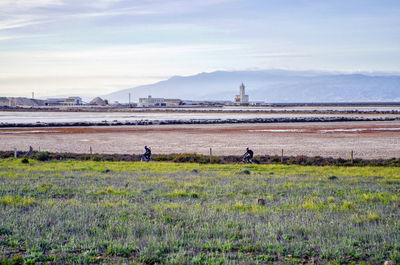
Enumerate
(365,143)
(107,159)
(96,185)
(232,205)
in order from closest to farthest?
(232,205) → (96,185) → (107,159) → (365,143)

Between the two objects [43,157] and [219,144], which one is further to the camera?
[219,144]

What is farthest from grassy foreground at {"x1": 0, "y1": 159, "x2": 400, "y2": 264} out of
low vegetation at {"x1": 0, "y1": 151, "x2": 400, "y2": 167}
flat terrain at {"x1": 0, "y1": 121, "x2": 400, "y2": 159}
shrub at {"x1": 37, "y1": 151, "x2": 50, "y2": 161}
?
flat terrain at {"x1": 0, "y1": 121, "x2": 400, "y2": 159}

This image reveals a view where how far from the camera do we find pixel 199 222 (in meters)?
9.62

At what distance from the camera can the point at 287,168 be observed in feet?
74.7

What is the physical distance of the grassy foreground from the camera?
7.40 meters

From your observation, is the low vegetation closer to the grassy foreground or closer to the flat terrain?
the flat terrain

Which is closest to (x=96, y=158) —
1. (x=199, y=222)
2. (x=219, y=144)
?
(x=219, y=144)

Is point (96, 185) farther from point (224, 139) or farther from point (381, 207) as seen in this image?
point (224, 139)

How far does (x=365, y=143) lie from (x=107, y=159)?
22116mm

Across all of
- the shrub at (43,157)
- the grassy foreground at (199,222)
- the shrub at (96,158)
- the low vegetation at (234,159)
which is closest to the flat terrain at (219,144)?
the low vegetation at (234,159)

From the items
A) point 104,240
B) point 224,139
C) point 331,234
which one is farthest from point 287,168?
point 224,139

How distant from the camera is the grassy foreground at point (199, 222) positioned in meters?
7.40

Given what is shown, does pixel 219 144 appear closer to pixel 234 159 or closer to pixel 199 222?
pixel 234 159

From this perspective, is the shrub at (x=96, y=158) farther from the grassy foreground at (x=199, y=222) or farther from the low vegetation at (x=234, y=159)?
the grassy foreground at (x=199, y=222)
